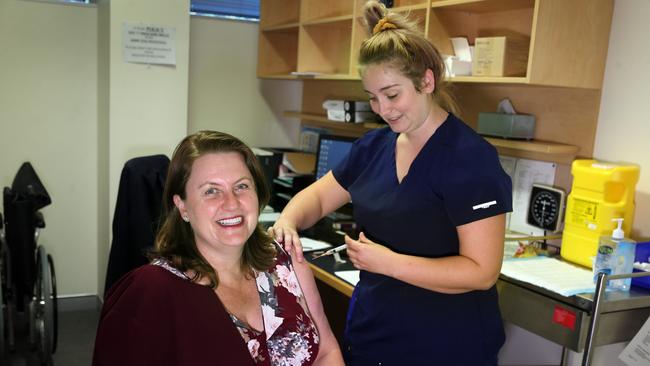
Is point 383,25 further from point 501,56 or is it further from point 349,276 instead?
point 349,276

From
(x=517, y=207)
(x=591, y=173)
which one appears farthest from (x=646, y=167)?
(x=517, y=207)

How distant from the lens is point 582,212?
6.84ft

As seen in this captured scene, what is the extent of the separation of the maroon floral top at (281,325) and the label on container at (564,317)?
0.75m

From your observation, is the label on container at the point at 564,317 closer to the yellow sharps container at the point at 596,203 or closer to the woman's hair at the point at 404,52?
the yellow sharps container at the point at 596,203

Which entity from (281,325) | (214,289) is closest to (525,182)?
(281,325)

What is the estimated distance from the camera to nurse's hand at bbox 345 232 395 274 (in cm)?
146

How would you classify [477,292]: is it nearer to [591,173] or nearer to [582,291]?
[582,291]

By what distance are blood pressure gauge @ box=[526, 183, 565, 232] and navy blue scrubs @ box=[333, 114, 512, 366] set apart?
86 centimetres

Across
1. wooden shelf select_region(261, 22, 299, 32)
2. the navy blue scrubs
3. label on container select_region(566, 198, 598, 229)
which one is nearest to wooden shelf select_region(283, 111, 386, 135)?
wooden shelf select_region(261, 22, 299, 32)

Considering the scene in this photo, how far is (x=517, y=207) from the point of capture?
8.12ft

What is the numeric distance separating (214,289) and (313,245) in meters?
1.23

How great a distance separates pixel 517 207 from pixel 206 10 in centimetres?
225

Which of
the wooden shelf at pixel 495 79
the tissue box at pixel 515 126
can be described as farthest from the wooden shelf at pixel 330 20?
the tissue box at pixel 515 126

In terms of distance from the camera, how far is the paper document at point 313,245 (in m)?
2.54
